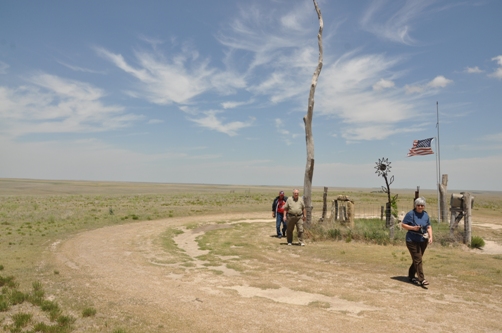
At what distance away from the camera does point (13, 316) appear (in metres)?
6.97

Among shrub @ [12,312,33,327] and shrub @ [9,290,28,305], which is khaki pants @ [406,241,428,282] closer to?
shrub @ [12,312,33,327]

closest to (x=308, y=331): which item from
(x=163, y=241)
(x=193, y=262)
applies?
(x=193, y=262)

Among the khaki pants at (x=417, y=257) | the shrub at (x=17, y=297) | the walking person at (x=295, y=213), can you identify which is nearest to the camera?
the shrub at (x=17, y=297)

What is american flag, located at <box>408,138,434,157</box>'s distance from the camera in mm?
22922

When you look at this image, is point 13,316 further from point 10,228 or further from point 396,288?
point 10,228

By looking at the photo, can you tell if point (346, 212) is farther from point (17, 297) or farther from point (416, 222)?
point (17, 297)

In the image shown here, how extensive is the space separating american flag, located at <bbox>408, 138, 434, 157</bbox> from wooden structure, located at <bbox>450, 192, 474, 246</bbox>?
6838 millimetres

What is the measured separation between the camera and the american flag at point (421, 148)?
22.9 meters

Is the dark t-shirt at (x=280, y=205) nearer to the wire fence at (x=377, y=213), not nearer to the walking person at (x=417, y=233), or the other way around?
the wire fence at (x=377, y=213)

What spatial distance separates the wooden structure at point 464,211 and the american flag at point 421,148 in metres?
6.84

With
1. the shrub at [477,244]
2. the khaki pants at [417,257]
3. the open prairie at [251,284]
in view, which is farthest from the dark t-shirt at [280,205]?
the khaki pants at [417,257]

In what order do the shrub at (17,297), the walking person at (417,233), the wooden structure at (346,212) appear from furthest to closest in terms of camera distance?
the wooden structure at (346,212), the walking person at (417,233), the shrub at (17,297)

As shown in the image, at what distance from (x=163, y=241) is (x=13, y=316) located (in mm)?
10027

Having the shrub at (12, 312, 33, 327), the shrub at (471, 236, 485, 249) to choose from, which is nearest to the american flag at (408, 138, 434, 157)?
the shrub at (471, 236, 485, 249)
